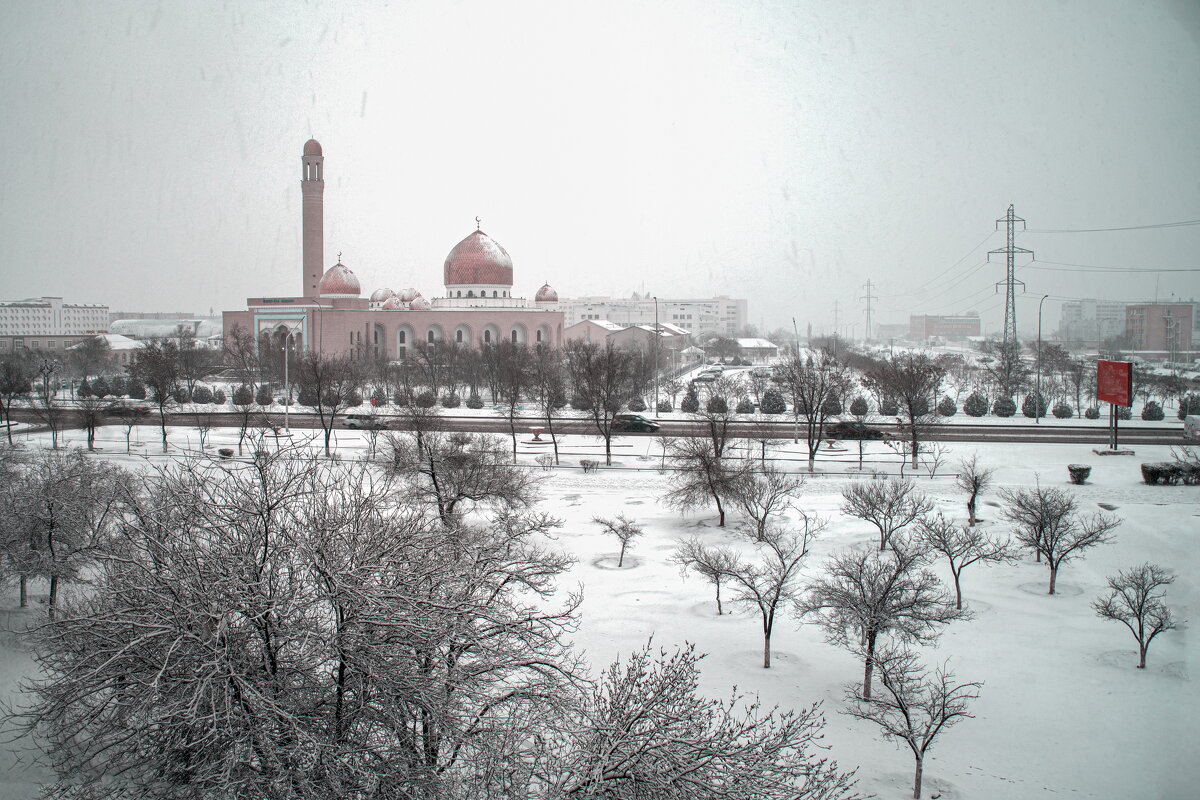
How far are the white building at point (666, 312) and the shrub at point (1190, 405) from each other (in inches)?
3765

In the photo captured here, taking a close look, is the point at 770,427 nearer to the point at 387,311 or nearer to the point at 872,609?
the point at 872,609

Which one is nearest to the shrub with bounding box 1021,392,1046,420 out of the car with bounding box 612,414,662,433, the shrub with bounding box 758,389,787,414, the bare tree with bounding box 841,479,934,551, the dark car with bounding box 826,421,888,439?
the dark car with bounding box 826,421,888,439

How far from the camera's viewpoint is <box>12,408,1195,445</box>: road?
28719mm

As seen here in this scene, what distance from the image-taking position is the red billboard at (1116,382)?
23.2 m

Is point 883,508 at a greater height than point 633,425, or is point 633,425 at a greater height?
point 633,425

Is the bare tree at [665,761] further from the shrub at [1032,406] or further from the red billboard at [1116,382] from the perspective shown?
the shrub at [1032,406]

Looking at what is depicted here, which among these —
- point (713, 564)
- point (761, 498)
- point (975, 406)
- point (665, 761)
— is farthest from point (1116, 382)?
point (665, 761)

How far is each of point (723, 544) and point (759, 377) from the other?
27319 mm

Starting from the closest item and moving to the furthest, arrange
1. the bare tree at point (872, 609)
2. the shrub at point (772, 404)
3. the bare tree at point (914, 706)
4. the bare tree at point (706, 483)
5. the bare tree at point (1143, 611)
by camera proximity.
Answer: the bare tree at point (914, 706) → the bare tree at point (872, 609) → the bare tree at point (1143, 611) → the bare tree at point (706, 483) → the shrub at point (772, 404)

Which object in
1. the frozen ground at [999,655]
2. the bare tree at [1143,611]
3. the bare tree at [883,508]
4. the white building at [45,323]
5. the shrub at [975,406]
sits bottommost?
the frozen ground at [999,655]

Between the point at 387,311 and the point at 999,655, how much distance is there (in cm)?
5748

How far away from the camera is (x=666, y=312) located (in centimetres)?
14112

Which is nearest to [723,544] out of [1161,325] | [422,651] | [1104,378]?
[1161,325]

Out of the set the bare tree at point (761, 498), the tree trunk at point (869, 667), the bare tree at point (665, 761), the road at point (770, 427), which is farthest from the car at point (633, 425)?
the bare tree at point (665, 761)
